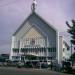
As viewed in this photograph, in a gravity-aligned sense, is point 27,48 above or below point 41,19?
below

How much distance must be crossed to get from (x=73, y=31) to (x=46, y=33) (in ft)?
171

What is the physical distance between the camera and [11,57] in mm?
113438

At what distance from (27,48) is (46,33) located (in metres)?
9.54

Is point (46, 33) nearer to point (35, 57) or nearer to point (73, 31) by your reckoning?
point (35, 57)

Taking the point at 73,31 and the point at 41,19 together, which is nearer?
the point at 73,31

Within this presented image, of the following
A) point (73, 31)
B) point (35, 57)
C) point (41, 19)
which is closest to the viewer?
point (73, 31)

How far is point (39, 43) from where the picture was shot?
108000mm

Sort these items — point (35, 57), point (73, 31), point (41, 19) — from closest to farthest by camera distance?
point (73, 31) < point (35, 57) < point (41, 19)

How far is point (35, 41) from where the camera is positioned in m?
109

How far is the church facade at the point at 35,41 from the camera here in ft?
348

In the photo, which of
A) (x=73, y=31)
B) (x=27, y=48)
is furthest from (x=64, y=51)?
(x=73, y=31)

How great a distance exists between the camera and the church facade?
106 meters

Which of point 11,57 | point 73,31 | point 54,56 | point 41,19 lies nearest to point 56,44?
point 54,56

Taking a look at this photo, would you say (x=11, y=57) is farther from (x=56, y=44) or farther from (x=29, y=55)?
(x=56, y=44)
